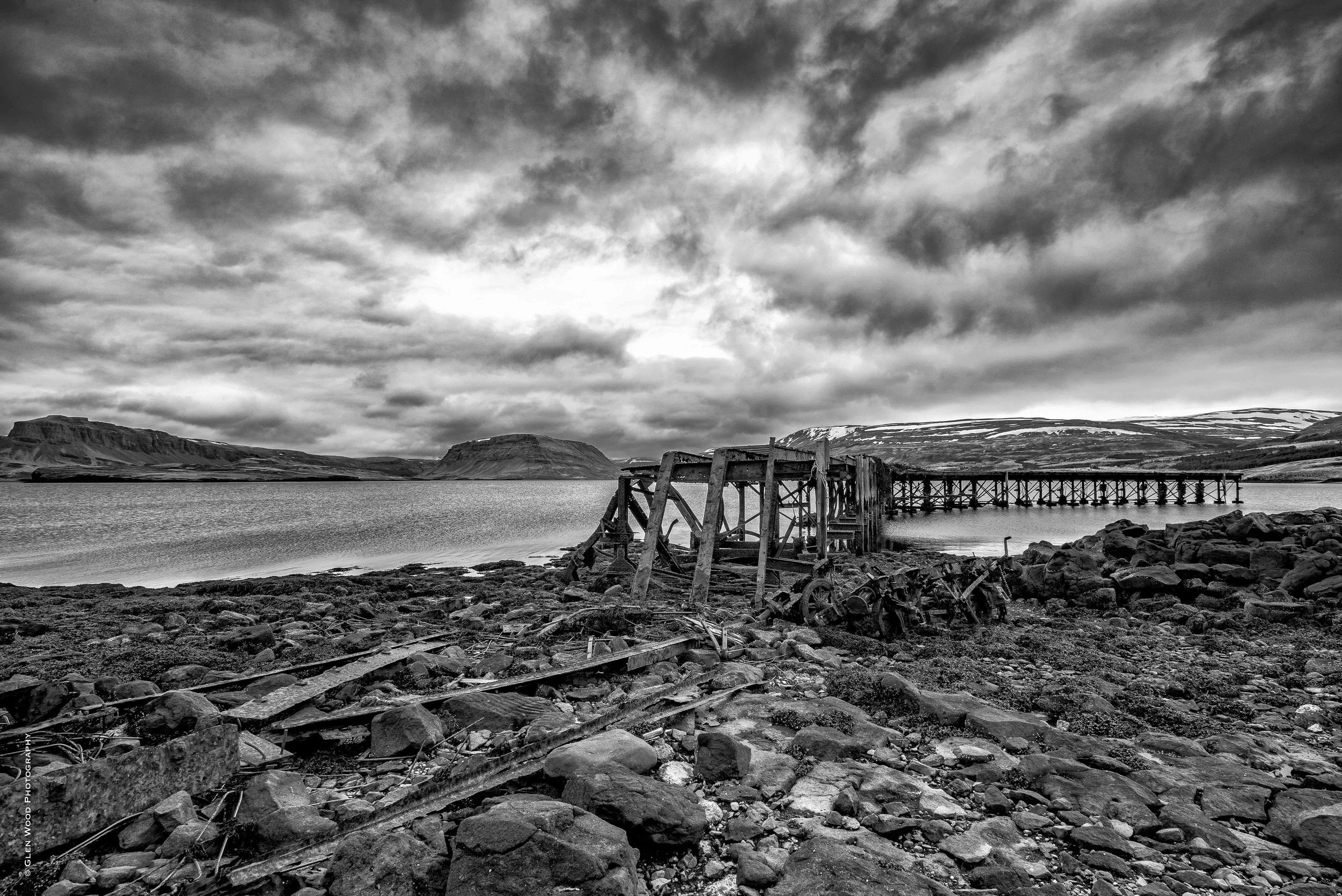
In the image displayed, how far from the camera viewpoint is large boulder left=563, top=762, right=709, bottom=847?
4.32 metres

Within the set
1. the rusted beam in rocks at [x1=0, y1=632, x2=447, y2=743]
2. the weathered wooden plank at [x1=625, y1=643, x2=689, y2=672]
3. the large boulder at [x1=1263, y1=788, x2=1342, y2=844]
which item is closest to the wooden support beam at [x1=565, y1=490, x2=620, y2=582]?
the weathered wooden plank at [x1=625, y1=643, x2=689, y2=672]

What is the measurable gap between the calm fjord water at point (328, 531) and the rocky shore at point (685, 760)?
19.9 metres

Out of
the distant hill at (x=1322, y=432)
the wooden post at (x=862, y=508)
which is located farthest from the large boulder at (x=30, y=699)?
the distant hill at (x=1322, y=432)

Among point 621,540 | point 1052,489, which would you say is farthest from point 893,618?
point 1052,489

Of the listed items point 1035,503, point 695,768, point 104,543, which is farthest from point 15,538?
point 1035,503

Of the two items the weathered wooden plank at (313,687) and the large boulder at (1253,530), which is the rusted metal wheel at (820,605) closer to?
the weathered wooden plank at (313,687)

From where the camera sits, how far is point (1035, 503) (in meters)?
81.1

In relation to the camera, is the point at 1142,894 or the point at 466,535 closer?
the point at 1142,894

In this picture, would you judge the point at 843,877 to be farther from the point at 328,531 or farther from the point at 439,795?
the point at 328,531

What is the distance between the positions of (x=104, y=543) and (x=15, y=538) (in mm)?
10439

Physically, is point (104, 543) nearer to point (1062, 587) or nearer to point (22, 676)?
point (22, 676)

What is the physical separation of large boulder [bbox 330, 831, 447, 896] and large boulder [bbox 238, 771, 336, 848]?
51 cm

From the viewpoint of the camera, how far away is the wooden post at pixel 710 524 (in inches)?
576

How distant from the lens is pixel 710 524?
14898 mm
